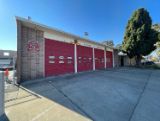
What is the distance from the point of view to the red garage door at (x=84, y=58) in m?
14.0

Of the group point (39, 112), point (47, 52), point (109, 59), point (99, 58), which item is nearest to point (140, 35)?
point (109, 59)

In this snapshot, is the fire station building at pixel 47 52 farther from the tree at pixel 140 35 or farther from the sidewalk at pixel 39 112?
the tree at pixel 140 35

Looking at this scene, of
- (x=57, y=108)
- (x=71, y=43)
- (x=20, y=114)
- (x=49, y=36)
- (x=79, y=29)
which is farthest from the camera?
(x=79, y=29)

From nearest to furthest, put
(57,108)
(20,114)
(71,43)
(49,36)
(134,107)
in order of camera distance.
Result: (20,114), (57,108), (134,107), (49,36), (71,43)

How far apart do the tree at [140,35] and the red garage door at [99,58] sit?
24.0ft

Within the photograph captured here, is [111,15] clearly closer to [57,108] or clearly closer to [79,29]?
[79,29]

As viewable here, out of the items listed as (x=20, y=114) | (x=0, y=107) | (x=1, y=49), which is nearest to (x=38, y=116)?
(x=20, y=114)

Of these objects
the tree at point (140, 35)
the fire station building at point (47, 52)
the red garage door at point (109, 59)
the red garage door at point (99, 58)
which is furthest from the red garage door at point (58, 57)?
the tree at point (140, 35)

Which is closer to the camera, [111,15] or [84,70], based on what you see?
[84,70]

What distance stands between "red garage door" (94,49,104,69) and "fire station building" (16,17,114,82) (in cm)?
146

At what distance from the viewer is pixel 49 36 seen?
10398mm

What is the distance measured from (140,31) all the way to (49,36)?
18.0 m

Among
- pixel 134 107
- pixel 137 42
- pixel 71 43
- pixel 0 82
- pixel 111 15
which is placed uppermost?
pixel 111 15

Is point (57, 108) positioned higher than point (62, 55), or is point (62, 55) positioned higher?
point (62, 55)
